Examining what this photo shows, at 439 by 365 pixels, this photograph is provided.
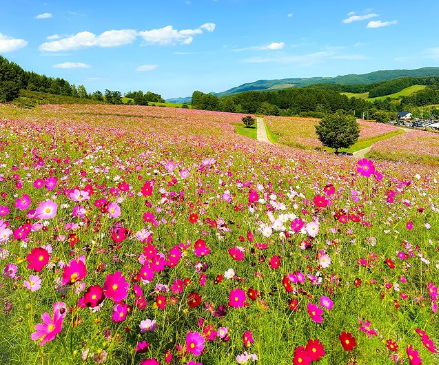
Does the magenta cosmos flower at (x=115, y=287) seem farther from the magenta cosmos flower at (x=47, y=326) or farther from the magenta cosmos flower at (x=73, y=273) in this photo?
the magenta cosmos flower at (x=47, y=326)

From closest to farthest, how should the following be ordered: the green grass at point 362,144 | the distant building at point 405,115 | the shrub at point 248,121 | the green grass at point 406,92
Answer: the green grass at point 362,144 < the shrub at point 248,121 < the distant building at point 405,115 < the green grass at point 406,92

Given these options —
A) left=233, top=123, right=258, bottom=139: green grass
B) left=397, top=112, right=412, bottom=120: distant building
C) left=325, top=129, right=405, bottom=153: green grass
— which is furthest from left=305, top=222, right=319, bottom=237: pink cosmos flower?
left=397, top=112, right=412, bottom=120: distant building

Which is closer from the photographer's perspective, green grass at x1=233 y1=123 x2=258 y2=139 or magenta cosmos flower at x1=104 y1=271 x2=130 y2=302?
magenta cosmos flower at x1=104 y1=271 x2=130 y2=302

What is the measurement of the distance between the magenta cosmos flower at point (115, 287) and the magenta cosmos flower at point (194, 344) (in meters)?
0.58

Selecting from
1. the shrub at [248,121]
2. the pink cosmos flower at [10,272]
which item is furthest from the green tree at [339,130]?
the pink cosmos flower at [10,272]

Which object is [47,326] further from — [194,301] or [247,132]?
[247,132]

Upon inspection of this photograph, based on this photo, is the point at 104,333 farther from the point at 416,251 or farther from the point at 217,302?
the point at 416,251

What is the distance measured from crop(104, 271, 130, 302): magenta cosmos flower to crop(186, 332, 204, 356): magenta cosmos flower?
0.58 m

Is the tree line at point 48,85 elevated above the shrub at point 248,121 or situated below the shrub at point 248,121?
above

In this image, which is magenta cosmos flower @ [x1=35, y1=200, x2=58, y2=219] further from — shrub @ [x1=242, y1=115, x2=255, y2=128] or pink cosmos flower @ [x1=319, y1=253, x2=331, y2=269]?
shrub @ [x1=242, y1=115, x2=255, y2=128]

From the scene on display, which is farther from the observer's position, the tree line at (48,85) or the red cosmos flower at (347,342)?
the tree line at (48,85)

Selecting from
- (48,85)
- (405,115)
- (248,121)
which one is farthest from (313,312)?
(405,115)

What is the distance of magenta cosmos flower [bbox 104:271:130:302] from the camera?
1.48 meters

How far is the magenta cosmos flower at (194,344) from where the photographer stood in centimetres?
175
